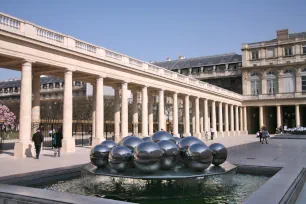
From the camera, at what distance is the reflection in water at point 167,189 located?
9.59m

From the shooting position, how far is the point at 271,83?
69.1m

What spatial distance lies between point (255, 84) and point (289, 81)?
744 cm

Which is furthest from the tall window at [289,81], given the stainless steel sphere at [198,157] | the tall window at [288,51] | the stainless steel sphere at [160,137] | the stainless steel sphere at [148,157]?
the stainless steel sphere at [148,157]

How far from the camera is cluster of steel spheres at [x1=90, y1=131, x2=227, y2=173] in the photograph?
397 inches

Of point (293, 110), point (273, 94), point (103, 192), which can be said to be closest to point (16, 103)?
point (273, 94)

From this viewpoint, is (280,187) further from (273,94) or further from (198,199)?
(273,94)

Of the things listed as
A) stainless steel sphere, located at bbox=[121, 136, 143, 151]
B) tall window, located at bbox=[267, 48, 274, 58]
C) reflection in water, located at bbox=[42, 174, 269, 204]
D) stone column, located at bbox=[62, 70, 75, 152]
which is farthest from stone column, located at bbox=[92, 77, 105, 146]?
tall window, located at bbox=[267, 48, 274, 58]

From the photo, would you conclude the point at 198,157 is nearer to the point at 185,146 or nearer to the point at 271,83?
the point at 185,146

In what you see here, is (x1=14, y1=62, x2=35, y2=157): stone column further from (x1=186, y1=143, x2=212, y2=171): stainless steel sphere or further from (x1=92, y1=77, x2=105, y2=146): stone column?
(x1=186, y1=143, x2=212, y2=171): stainless steel sphere

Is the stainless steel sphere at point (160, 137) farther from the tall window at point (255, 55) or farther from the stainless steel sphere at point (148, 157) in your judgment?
the tall window at point (255, 55)

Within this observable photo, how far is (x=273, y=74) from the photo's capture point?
6906 cm

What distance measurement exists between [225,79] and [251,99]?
10984 millimetres

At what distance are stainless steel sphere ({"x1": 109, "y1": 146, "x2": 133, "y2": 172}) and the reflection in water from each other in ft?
2.70

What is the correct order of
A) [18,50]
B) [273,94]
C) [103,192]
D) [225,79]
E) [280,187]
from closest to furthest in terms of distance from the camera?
[280,187] < [103,192] < [18,50] < [273,94] < [225,79]
